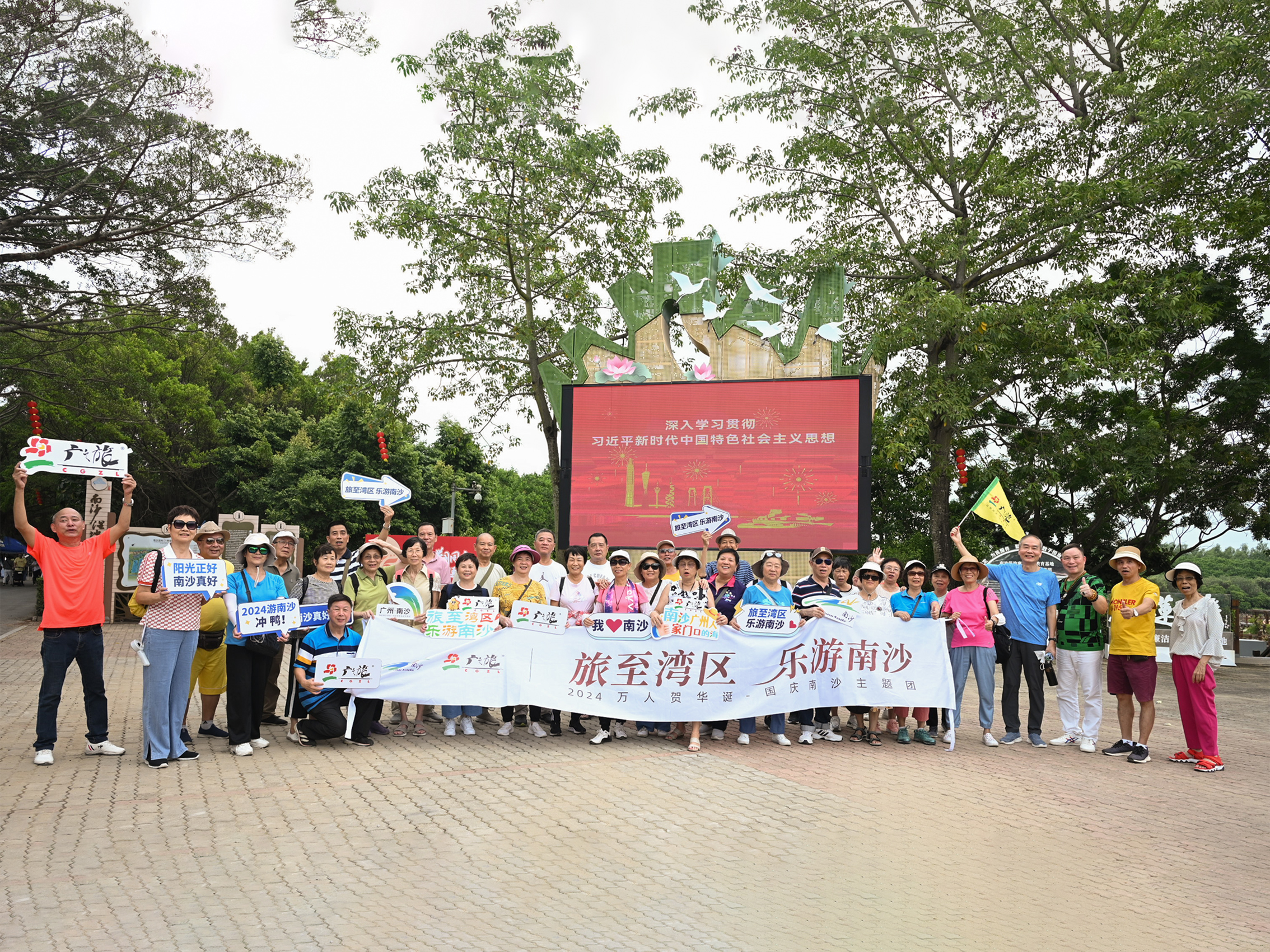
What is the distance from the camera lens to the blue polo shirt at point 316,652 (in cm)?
747

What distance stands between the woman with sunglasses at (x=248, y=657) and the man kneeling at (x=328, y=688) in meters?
0.25

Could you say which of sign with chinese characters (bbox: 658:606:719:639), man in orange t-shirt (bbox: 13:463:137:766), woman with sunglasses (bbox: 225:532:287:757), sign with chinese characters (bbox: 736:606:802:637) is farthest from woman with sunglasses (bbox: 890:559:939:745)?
man in orange t-shirt (bbox: 13:463:137:766)

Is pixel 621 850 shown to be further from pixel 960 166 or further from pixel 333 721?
pixel 960 166

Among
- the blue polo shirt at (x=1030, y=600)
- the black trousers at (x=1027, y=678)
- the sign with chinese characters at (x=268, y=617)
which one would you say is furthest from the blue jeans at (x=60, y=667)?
the blue polo shirt at (x=1030, y=600)

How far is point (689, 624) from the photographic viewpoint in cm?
789

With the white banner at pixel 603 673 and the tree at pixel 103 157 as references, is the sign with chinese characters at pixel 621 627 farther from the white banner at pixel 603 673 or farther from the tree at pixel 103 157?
the tree at pixel 103 157

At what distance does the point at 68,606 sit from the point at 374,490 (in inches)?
123

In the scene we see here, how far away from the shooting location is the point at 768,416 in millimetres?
14469

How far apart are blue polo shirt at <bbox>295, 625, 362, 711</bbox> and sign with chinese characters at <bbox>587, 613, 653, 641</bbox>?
1.82 m

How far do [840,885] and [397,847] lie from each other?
228 cm

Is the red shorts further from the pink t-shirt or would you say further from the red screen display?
the red screen display

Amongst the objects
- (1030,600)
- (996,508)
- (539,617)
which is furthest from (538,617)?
(996,508)

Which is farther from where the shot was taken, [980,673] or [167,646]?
[980,673]

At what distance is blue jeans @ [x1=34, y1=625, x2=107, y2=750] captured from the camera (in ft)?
21.9
